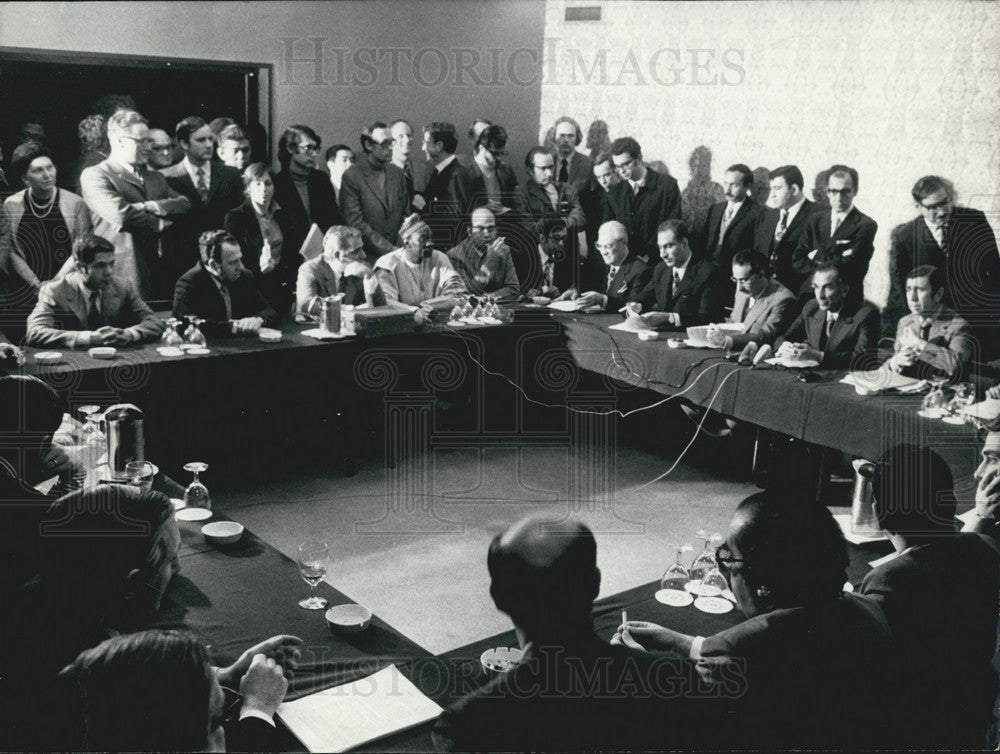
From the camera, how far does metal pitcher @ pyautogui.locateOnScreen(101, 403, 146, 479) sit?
3.15 m

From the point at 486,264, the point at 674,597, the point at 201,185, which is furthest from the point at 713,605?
the point at 201,185

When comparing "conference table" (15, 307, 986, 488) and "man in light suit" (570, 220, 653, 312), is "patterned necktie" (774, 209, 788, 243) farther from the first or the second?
"conference table" (15, 307, 986, 488)

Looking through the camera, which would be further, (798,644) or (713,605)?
(713,605)

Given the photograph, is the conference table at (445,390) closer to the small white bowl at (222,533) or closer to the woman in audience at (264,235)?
the woman in audience at (264,235)

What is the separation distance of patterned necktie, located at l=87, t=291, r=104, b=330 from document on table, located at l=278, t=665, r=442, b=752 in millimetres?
3169

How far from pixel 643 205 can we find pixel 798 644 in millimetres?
5216

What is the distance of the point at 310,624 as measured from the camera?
2.42 metres

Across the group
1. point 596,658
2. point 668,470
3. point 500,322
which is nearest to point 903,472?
point 596,658

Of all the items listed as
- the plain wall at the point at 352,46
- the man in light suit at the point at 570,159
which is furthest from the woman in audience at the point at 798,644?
the plain wall at the point at 352,46

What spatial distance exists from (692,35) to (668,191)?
151 centimetres

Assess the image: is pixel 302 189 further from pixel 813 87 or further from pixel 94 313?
pixel 813 87

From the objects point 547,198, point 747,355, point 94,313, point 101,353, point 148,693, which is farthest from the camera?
point 547,198

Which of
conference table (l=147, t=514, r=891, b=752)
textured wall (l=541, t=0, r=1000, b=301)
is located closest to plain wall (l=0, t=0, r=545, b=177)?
textured wall (l=541, t=0, r=1000, b=301)

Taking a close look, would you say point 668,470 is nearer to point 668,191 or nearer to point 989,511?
point 668,191
